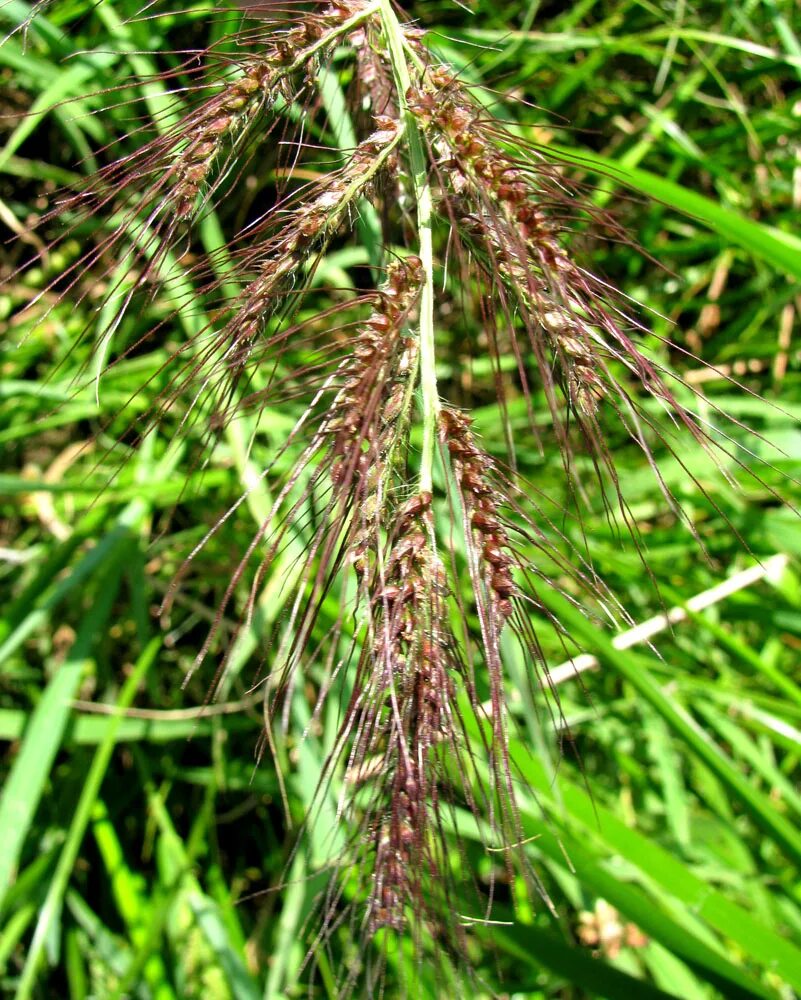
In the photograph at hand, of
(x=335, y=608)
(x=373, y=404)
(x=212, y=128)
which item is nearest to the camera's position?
(x=373, y=404)

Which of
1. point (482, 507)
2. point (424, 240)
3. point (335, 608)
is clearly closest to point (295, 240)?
point (424, 240)

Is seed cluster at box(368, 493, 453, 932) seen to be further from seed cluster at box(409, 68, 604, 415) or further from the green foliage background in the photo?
the green foliage background

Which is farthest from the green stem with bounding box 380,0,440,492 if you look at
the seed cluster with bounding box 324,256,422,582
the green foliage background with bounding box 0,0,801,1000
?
the green foliage background with bounding box 0,0,801,1000

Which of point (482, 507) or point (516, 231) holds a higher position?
point (516, 231)

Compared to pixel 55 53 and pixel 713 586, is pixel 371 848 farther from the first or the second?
pixel 55 53

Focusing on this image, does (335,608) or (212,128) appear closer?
(212,128)

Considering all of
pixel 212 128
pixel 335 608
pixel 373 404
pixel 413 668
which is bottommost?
pixel 335 608

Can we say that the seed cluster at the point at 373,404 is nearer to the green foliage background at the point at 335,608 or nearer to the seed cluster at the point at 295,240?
the seed cluster at the point at 295,240

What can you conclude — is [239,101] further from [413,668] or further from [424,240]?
[413,668]
